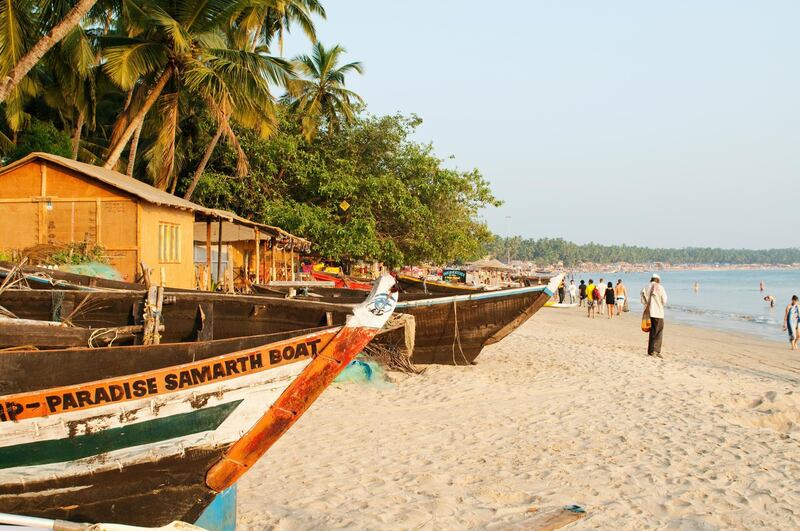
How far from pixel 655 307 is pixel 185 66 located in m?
12.3

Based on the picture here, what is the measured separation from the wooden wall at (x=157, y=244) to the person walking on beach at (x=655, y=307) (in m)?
9.44

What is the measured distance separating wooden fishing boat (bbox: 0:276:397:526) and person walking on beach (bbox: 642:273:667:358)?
10277 millimetres

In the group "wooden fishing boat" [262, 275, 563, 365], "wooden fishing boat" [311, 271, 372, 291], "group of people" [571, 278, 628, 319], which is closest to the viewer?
"wooden fishing boat" [262, 275, 563, 365]

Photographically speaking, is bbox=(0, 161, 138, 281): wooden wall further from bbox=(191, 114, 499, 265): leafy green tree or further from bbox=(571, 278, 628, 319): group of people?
bbox=(571, 278, 628, 319): group of people

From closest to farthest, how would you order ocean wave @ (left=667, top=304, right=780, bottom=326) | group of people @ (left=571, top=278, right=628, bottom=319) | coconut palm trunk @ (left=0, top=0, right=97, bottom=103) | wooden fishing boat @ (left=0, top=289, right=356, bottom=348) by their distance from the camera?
wooden fishing boat @ (left=0, top=289, right=356, bottom=348), coconut palm trunk @ (left=0, top=0, right=97, bottom=103), group of people @ (left=571, top=278, right=628, bottom=319), ocean wave @ (left=667, top=304, right=780, bottom=326)

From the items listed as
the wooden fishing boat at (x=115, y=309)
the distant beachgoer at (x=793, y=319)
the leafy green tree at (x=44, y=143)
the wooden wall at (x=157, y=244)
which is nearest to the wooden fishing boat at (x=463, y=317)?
the wooden wall at (x=157, y=244)

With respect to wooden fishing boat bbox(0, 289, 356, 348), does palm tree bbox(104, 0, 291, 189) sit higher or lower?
higher

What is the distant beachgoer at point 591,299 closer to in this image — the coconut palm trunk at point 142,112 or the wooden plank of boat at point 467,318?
the wooden plank of boat at point 467,318

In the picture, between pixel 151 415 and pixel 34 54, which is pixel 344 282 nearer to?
pixel 34 54

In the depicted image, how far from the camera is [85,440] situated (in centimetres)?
412

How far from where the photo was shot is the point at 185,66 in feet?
56.3

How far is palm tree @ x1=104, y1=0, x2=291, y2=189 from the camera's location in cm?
1584

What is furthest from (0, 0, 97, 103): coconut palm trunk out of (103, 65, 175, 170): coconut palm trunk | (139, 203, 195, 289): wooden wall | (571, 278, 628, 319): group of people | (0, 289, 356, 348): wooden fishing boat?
(571, 278, 628, 319): group of people

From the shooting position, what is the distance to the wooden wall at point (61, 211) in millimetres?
13680
